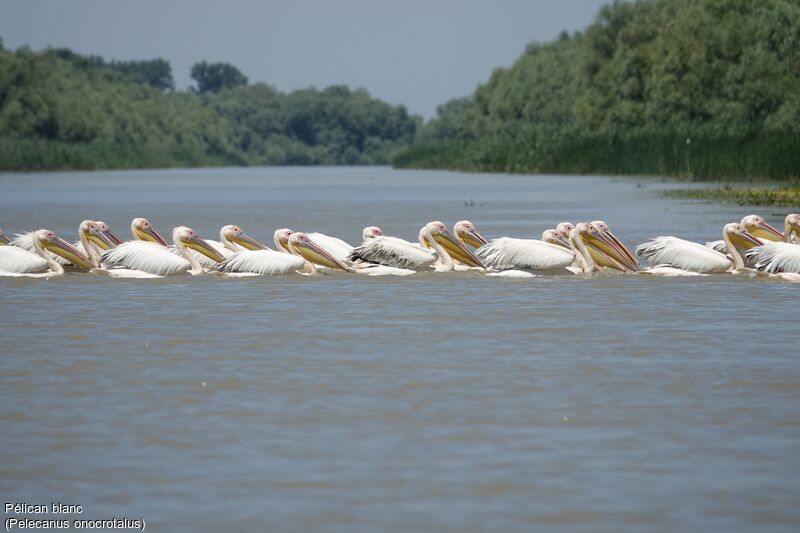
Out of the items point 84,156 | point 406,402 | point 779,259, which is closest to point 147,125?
point 84,156

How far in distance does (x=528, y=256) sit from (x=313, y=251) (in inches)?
75.3

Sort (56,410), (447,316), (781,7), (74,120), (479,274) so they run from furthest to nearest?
(74,120) → (781,7) → (479,274) → (447,316) → (56,410)

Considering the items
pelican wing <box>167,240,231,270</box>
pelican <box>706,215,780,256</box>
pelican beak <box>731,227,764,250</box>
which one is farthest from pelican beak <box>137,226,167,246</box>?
pelican beak <box>731,227,764,250</box>

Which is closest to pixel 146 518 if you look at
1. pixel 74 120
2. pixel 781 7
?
pixel 781 7

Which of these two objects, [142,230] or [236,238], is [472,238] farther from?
[142,230]

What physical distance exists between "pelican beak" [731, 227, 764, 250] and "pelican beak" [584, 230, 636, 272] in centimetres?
92

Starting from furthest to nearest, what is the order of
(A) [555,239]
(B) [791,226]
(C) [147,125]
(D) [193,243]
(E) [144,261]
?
1. (C) [147,125]
2. (A) [555,239]
3. (B) [791,226]
4. (D) [193,243]
5. (E) [144,261]

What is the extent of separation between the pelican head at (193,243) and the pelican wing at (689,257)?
3.79 m

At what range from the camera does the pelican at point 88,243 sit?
1481cm

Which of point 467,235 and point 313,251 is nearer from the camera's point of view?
point 313,251

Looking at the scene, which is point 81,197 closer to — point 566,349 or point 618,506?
point 566,349

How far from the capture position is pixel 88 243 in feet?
49.8

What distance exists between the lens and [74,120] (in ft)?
317

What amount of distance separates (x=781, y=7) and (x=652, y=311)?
4345cm
